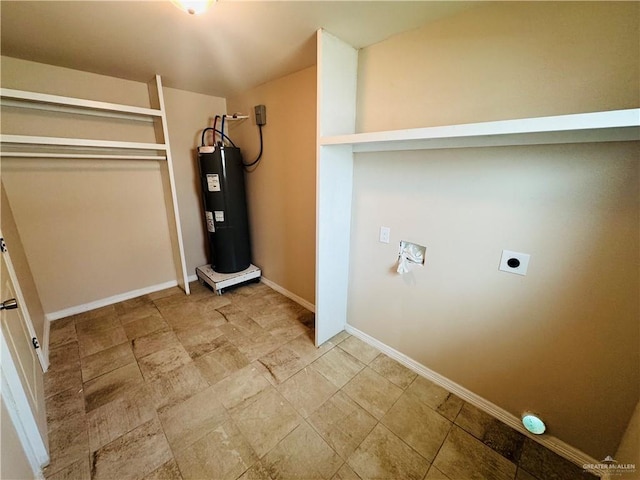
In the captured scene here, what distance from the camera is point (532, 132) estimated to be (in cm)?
90

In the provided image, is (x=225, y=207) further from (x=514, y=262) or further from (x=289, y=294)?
(x=514, y=262)

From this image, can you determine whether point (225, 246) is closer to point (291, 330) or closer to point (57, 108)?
point (291, 330)

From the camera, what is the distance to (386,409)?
1443 millimetres

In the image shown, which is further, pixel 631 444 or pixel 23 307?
pixel 23 307

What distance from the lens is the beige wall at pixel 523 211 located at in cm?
95

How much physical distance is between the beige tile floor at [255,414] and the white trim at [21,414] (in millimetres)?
91

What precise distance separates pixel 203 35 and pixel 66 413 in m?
2.35

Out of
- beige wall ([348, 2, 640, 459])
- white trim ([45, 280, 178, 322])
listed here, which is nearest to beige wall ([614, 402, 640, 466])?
beige wall ([348, 2, 640, 459])

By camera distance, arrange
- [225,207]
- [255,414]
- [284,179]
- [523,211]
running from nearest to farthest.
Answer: [523,211]
[255,414]
[284,179]
[225,207]

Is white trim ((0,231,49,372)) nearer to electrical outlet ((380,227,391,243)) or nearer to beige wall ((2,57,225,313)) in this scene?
beige wall ((2,57,225,313))

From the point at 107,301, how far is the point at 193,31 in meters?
2.54

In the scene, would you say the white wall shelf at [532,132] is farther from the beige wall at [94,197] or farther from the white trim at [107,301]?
the white trim at [107,301]

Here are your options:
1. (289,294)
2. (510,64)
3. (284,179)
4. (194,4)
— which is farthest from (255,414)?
(510,64)

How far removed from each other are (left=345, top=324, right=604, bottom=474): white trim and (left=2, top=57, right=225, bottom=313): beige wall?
91.9 inches
